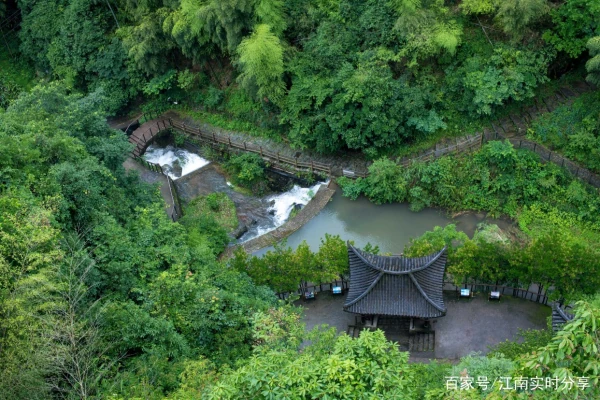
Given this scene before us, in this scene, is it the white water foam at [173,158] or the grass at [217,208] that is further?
the white water foam at [173,158]

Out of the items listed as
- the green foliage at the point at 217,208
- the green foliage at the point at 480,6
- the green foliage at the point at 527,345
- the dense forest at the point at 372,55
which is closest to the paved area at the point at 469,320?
the green foliage at the point at 527,345

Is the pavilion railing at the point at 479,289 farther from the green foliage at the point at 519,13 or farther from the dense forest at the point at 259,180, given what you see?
the green foliage at the point at 519,13

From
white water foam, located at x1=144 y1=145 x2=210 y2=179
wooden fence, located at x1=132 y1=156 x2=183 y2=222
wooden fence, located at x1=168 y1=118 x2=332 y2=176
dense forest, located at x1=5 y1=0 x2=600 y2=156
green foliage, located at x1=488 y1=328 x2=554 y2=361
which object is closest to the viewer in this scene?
green foliage, located at x1=488 y1=328 x2=554 y2=361

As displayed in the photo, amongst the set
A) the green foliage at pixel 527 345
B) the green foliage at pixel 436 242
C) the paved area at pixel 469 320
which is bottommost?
the paved area at pixel 469 320

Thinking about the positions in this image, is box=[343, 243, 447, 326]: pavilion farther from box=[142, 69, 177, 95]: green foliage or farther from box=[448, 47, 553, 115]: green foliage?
box=[142, 69, 177, 95]: green foliage

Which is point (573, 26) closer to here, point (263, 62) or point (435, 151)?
point (435, 151)

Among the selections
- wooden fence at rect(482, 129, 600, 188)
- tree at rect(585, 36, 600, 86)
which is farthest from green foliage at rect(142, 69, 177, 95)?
tree at rect(585, 36, 600, 86)
